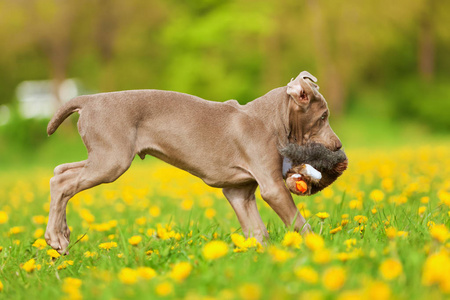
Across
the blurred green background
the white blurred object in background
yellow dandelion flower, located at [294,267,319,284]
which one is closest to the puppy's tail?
yellow dandelion flower, located at [294,267,319,284]

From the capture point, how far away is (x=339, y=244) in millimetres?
2627

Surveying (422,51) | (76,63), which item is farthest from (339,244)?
(76,63)

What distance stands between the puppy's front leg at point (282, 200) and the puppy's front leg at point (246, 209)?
33cm

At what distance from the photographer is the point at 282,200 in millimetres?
3299

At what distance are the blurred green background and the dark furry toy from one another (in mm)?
16286

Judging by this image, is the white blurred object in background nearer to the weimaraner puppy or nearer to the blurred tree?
the blurred tree

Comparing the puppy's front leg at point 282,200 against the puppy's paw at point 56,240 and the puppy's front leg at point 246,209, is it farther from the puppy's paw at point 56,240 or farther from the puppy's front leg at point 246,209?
the puppy's paw at point 56,240

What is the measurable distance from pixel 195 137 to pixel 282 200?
2.32 feet

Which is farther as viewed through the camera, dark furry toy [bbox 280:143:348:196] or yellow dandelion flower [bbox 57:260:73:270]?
dark furry toy [bbox 280:143:348:196]

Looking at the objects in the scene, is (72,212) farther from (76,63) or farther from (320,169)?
(76,63)

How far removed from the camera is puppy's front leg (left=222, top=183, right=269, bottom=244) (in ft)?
11.9

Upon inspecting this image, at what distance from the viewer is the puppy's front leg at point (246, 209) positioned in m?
3.63

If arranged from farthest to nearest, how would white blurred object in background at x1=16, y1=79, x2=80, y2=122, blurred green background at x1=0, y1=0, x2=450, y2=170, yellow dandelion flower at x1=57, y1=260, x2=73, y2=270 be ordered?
white blurred object in background at x1=16, y1=79, x2=80, y2=122
blurred green background at x1=0, y1=0, x2=450, y2=170
yellow dandelion flower at x1=57, y1=260, x2=73, y2=270

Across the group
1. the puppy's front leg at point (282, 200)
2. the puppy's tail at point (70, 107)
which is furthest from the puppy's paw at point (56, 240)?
the puppy's front leg at point (282, 200)
